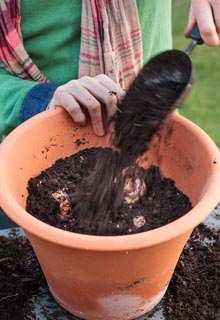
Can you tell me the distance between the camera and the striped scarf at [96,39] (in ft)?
4.67

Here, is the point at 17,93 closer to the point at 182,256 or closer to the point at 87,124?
the point at 87,124

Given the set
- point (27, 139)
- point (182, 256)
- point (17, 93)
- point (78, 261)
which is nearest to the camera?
point (78, 261)

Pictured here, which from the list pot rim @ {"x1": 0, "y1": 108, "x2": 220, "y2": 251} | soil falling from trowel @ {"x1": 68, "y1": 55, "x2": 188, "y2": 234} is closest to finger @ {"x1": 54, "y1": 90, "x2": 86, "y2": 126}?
soil falling from trowel @ {"x1": 68, "y1": 55, "x2": 188, "y2": 234}

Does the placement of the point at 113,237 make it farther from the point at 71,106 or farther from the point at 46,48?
the point at 46,48

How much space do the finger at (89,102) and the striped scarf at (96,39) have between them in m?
0.28

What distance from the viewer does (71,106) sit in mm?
1161

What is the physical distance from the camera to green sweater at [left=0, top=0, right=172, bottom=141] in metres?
1.39

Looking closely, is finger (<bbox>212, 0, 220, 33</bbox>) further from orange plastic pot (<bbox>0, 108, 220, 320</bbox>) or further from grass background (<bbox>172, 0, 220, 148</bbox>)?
grass background (<bbox>172, 0, 220, 148</bbox>)

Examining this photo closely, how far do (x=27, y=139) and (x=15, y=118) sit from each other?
0.33 m

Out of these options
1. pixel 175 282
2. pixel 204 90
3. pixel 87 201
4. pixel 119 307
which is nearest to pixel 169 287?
pixel 175 282

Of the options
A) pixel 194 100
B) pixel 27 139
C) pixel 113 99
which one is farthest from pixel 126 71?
pixel 194 100

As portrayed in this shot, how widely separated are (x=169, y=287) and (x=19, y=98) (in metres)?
0.56

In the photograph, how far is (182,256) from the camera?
1.24 m

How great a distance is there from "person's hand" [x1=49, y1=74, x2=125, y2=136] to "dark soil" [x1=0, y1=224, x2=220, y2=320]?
0.32 meters
